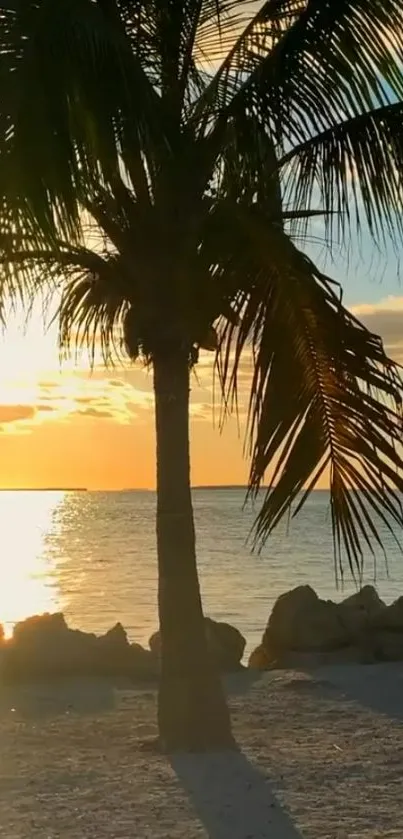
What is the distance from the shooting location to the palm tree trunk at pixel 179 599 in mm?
7379

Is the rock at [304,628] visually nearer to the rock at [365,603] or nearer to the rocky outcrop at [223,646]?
the rock at [365,603]

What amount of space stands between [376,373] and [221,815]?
2.50m

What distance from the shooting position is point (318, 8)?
6.27 meters

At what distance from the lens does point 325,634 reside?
485 inches

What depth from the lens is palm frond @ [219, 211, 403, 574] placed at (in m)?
6.70

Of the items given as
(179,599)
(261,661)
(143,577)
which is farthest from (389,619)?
(143,577)

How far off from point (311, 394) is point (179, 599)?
1523 millimetres

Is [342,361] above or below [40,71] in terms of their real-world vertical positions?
below

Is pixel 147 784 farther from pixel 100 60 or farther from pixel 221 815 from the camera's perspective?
pixel 100 60

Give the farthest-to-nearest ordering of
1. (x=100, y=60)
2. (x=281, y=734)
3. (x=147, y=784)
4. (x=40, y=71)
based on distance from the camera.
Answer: (x=281, y=734), (x=147, y=784), (x=100, y=60), (x=40, y=71)

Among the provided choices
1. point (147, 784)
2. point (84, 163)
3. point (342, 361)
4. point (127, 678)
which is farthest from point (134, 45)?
point (127, 678)

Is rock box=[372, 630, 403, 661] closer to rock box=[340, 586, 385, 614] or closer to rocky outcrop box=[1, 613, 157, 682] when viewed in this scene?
rock box=[340, 586, 385, 614]

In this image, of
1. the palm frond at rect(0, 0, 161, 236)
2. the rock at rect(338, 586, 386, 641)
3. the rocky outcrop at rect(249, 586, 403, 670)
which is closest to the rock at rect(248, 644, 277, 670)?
the rocky outcrop at rect(249, 586, 403, 670)

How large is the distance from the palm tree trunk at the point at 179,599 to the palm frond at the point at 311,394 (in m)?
0.50
